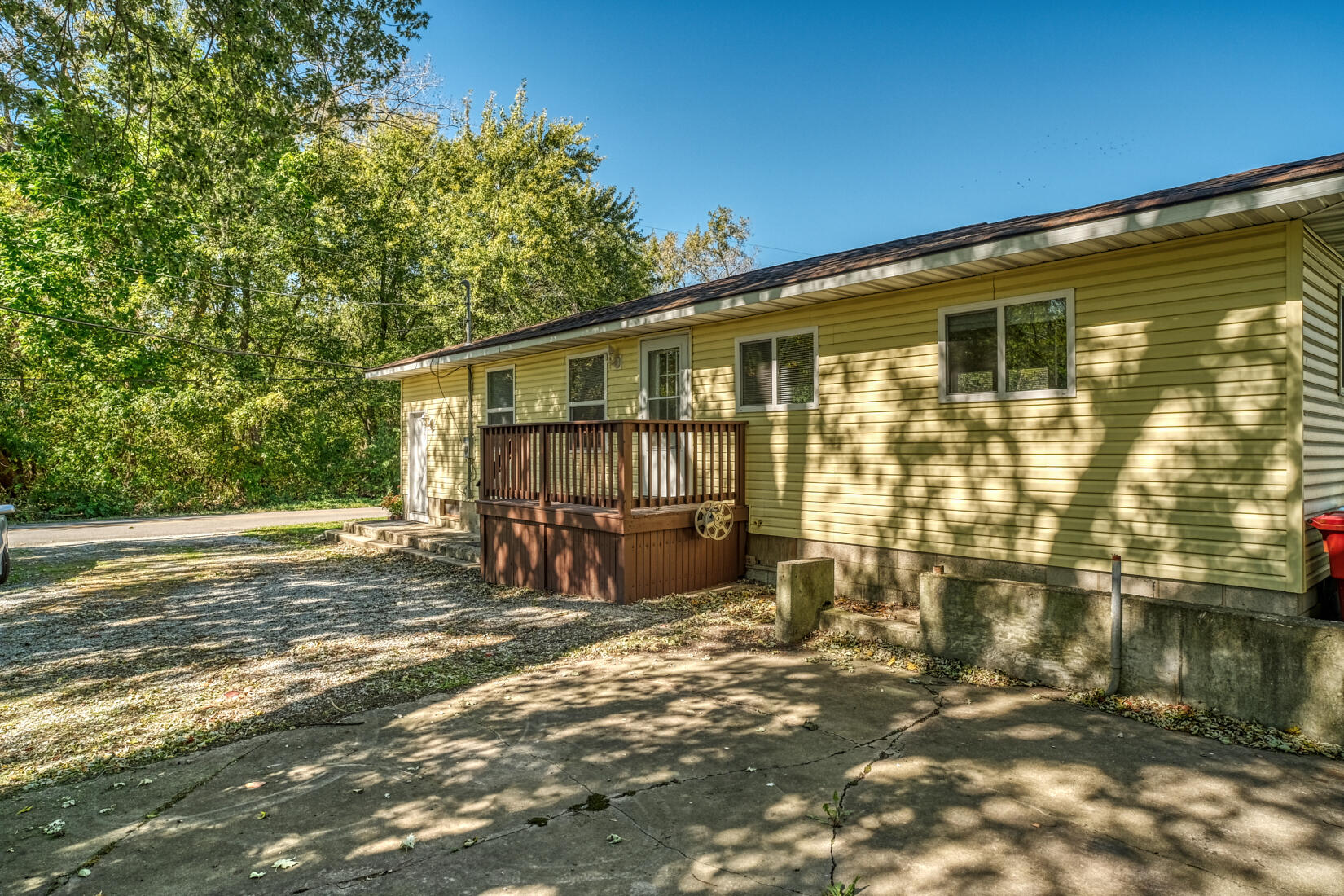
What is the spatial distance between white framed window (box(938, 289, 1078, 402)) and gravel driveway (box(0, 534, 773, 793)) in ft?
9.51

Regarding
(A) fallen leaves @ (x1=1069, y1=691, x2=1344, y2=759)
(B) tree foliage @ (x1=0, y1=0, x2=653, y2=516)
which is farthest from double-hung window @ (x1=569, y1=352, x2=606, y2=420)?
(A) fallen leaves @ (x1=1069, y1=691, x2=1344, y2=759)

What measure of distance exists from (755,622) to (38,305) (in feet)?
63.9

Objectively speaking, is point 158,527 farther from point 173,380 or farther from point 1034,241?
point 1034,241

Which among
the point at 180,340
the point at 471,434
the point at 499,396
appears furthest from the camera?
the point at 180,340

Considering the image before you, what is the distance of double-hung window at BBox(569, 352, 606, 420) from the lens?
10.2 meters

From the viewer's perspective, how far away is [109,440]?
723 inches

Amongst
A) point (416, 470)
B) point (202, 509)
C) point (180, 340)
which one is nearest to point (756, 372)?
point (416, 470)

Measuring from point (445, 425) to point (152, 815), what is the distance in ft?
35.2

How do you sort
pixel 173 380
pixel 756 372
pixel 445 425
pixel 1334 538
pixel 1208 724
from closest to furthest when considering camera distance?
pixel 1208 724, pixel 1334 538, pixel 756 372, pixel 445 425, pixel 173 380

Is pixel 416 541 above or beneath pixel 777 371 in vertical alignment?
beneath

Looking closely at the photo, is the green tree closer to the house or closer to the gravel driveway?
the house

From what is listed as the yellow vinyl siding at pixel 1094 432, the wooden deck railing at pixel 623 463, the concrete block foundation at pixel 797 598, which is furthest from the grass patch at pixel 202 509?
the concrete block foundation at pixel 797 598

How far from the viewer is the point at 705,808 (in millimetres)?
3260

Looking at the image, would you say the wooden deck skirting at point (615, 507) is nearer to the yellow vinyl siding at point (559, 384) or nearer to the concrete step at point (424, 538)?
the yellow vinyl siding at point (559, 384)
